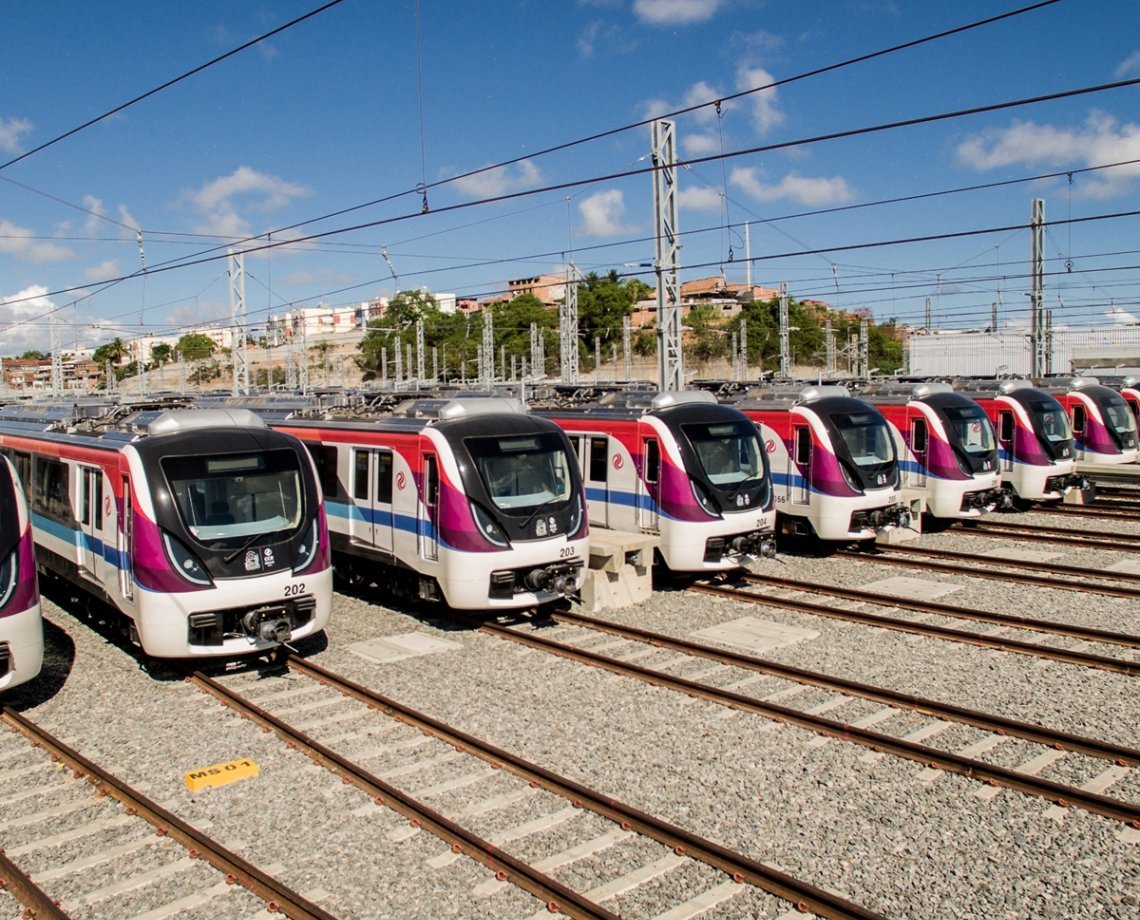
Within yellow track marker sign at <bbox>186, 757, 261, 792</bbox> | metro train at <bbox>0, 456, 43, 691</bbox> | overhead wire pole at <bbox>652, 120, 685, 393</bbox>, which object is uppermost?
overhead wire pole at <bbox>652, 120, 685, 393</bbox>

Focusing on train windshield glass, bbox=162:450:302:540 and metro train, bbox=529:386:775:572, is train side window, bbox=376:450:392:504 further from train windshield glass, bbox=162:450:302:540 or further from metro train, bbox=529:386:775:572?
metro train, bbox=529:386:775:572

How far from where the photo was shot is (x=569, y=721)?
378 inches

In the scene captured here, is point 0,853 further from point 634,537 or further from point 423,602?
point 634,537

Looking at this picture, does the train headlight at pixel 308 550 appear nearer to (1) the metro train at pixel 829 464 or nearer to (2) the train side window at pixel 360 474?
(2) the train side window at pixel 360 474

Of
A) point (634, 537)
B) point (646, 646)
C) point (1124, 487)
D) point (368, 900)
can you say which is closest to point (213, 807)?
point (368, 900)

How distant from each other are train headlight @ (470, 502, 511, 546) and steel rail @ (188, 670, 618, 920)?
137 inches

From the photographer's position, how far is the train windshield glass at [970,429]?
19.8 meters

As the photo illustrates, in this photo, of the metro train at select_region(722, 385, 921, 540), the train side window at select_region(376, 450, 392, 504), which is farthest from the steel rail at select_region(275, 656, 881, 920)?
the metro train at select_region(722, 385, 921, 540)

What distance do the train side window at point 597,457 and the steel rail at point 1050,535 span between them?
8.44m

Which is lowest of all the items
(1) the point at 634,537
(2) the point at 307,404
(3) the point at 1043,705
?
(3) the point at 1043,705

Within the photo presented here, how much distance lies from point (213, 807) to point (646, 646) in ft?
19.2

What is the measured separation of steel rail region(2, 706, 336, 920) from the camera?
619cm

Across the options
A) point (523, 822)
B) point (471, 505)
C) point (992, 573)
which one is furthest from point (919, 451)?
point (523, 822)

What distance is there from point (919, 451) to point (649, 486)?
24.7ft
